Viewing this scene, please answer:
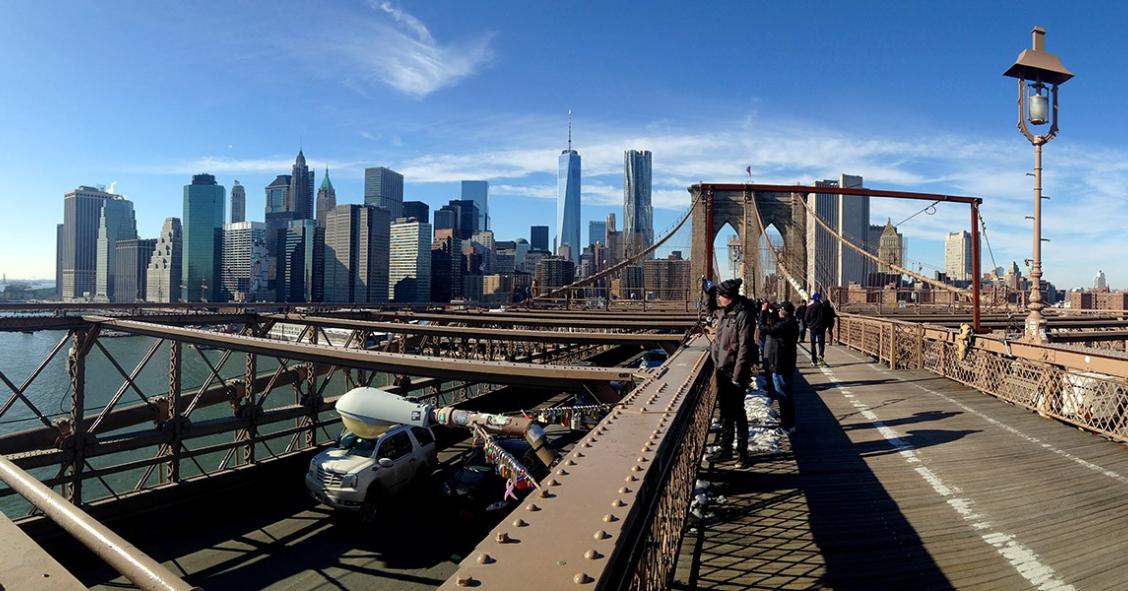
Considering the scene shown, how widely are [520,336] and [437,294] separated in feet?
455

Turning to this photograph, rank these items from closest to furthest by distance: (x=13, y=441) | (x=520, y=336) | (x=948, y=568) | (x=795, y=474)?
(x=948, y=568)
(x=795, y=474)
(x=520, y=336)
(x=13, y=441)

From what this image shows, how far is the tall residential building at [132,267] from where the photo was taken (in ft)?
488

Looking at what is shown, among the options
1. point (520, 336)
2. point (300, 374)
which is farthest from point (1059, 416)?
point (300, 374)

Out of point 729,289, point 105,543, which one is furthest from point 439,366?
point 105,543

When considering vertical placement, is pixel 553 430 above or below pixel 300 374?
A: below

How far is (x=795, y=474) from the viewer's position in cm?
557

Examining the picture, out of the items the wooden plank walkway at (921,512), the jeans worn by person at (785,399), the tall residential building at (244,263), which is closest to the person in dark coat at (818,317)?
the wooden plank walkway at (921,512)

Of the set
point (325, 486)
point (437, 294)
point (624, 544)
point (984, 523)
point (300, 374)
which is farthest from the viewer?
point (437, 294)

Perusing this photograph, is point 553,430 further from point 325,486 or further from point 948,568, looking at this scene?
point 948,568

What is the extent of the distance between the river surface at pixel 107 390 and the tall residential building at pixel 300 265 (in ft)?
261

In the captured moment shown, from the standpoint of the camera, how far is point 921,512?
4488 mm

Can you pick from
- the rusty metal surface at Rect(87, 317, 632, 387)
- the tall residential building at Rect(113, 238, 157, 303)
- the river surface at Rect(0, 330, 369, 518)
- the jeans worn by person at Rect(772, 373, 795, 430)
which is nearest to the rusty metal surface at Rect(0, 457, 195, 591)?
the rusty metal surface at Rect(87, 317, 632, 387)

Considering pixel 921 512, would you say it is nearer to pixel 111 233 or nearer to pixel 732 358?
pixel 732 358

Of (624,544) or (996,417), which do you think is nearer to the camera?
(624,544)
